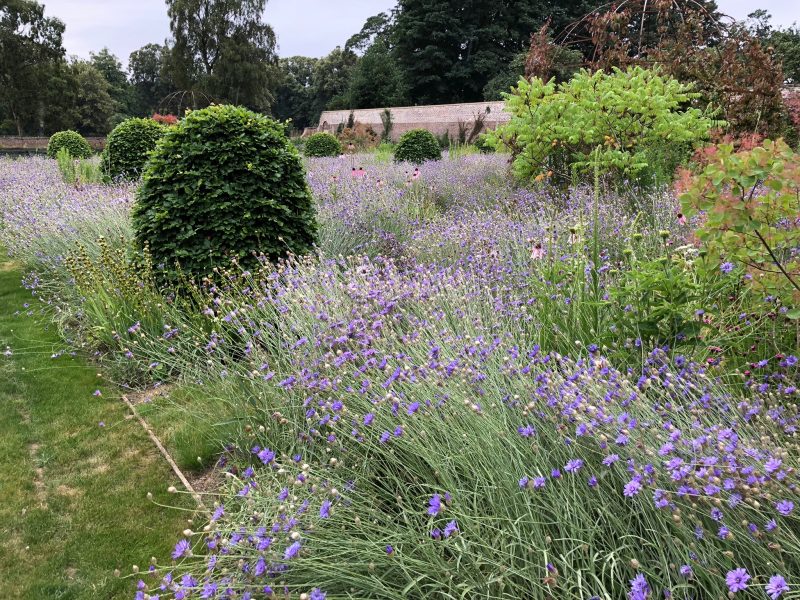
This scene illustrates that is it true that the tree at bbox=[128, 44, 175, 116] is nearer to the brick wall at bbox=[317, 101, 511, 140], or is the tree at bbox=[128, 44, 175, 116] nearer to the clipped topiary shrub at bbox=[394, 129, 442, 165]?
the brick wall at bbox=[317, 101, 511, 140]

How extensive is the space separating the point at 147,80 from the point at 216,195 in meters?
71.2

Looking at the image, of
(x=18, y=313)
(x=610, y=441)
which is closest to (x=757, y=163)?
(x=610, y=441)

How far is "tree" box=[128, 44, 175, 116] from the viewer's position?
62.8 m

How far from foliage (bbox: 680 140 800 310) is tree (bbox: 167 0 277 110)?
3765 centimetres

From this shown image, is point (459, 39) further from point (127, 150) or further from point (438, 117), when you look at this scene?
point (127, 150)

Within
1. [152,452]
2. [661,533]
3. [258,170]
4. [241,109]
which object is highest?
[241,109]

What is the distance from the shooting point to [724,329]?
102 inches

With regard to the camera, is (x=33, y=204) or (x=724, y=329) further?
(x=33, y=204)

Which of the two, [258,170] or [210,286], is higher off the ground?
[258,170]

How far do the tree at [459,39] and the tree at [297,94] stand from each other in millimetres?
14240

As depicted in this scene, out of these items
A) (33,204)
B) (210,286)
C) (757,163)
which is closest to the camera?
(757,163)

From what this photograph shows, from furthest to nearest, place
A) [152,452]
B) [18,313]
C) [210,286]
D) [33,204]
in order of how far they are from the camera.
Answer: [33,204] < [18,313] < [210,286] < [152,452]

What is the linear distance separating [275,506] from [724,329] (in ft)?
6.82

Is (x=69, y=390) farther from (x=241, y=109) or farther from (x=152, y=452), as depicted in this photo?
(x=241, y=109)
